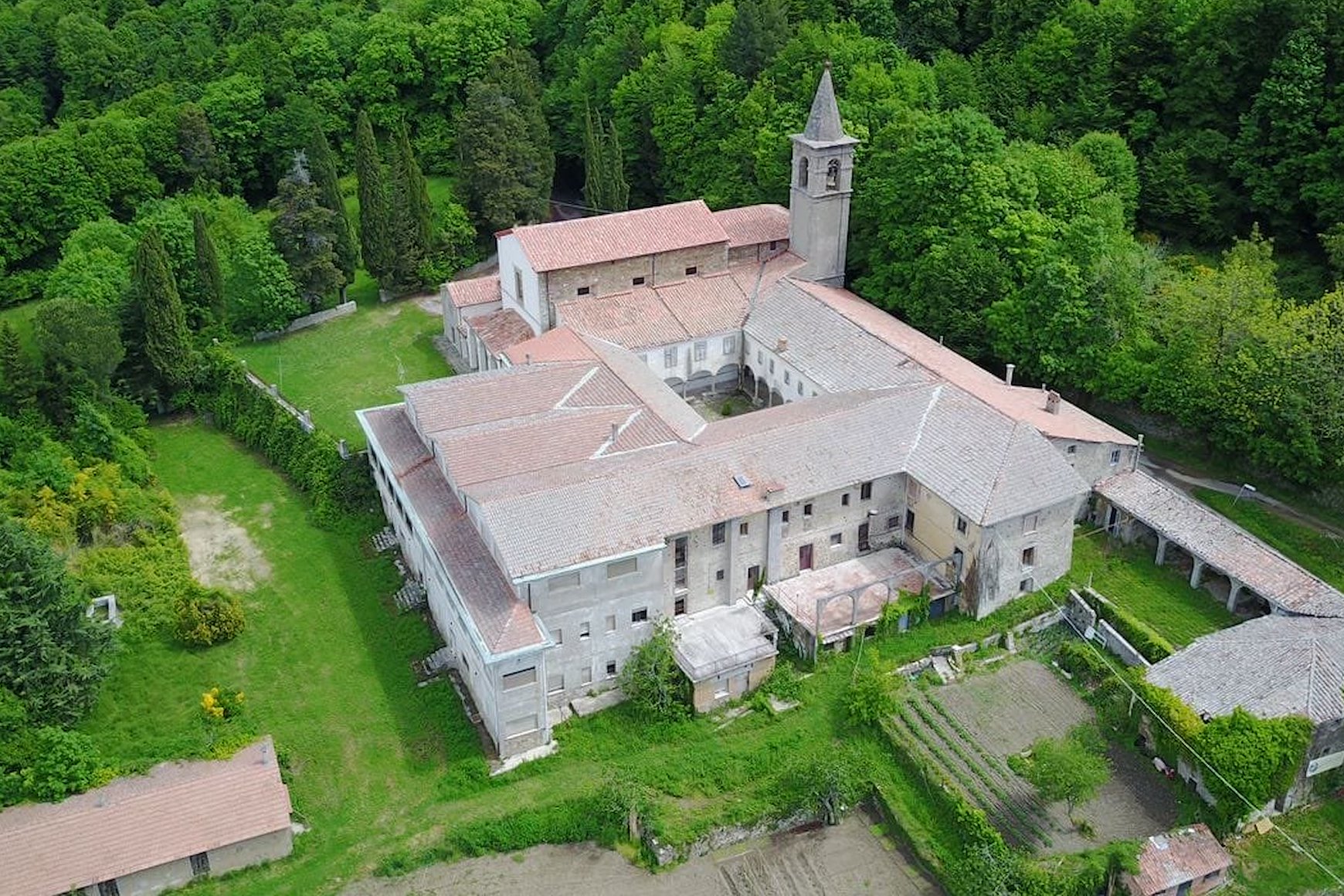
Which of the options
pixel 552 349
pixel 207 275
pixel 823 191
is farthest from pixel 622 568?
pixel 207 275

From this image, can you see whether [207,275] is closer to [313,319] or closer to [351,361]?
[313,319]

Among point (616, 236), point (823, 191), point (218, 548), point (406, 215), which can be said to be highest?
point (823, 191)

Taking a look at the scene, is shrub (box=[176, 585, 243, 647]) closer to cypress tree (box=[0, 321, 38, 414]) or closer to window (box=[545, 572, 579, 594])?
window (box=[545, 572, 579, 594])

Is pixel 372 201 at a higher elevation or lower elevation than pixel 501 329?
higher

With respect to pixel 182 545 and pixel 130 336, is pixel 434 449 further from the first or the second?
pixel 130 336

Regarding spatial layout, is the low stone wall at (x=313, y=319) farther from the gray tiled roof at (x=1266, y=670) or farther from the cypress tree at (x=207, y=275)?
the gray tiled roof at (x=1266, y=670)

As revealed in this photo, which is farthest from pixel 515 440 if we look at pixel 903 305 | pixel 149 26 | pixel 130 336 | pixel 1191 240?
pixel 149 26

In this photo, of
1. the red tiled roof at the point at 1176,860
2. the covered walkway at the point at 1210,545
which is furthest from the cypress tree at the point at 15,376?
the red tiled roof at the point at 1176,860
